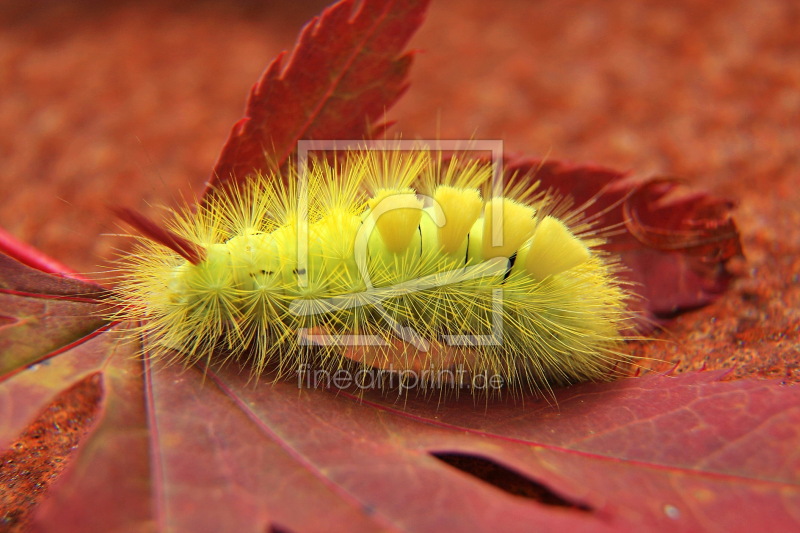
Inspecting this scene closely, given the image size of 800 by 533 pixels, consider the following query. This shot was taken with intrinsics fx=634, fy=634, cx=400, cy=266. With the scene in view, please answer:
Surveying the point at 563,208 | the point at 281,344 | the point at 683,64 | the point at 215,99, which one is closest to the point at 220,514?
the point at 281,344

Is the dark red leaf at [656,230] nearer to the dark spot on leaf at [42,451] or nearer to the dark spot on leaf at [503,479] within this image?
the dark spot on leaf at [503,479]

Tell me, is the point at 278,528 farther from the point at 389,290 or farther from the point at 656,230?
the point at 656,230

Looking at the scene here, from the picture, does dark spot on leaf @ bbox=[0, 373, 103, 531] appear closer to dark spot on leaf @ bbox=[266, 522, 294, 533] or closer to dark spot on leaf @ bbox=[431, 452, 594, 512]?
dark spot on leaf @ bbox=[266, 522, 294, 533]

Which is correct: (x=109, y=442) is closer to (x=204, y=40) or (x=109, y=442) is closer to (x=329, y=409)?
(x=329, y=409)

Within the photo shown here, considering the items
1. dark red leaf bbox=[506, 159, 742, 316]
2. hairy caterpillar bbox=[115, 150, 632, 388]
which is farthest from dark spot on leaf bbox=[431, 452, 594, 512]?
dark red leaf bbox=[506, 159, 742, 316]

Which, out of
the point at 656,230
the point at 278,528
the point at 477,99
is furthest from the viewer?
the point at 477,99


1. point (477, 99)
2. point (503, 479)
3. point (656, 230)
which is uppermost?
point (477, 99)

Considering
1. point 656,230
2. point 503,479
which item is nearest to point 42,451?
point 503,479
